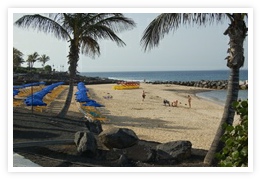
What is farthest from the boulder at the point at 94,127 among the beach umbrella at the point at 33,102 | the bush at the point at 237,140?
the bush at the point at 237,140

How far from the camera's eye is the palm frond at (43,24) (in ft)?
16.8

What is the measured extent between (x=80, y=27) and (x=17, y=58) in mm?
2269

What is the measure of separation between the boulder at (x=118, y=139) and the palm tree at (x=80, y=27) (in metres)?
1.35

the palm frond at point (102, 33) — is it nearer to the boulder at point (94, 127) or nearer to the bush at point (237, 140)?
the boulder at point (94, 127)

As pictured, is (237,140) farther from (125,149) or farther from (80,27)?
(80,27)

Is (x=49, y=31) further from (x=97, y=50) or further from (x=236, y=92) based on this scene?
(x=236, y=92)

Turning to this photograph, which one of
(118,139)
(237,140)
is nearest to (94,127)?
(118,139)

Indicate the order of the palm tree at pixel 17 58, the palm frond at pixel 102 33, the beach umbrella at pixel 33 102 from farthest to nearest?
the beach umbrella at pixel 33 102 < the palm frond at pixel 102 33 < the palm tree at pixel 17 58

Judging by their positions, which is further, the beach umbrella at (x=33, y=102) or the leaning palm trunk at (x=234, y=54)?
the beach umbrella at (x=33, y=102)

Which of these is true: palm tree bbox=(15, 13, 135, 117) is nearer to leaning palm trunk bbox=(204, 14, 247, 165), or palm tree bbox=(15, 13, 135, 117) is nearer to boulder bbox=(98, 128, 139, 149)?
boulder bbox=(98, 128, 139, 149)

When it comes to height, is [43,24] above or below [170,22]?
above

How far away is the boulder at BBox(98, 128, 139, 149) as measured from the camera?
17.4 feet

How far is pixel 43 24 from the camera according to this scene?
5.67 meters
